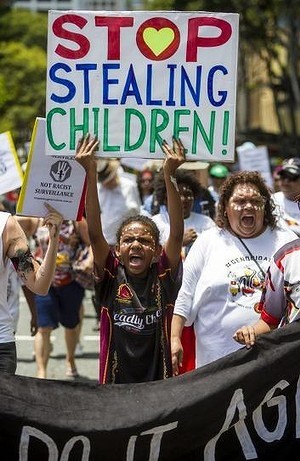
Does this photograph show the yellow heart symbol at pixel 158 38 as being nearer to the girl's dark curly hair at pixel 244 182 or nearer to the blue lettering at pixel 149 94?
the blue lettering at pixel 149 94

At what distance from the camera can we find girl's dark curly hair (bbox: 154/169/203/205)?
698cm

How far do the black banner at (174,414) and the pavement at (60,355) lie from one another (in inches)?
162

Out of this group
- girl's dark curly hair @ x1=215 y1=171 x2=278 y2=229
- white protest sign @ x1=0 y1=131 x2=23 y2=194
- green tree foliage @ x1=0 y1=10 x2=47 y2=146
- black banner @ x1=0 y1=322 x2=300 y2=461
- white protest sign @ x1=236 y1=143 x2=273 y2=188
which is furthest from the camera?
green tree foliage @ x1=0 y1=10 x2=47 y2=146

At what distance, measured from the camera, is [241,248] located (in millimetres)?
5273

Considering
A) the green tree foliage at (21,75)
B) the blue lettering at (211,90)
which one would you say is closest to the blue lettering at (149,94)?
the blue lettering at (211,90)

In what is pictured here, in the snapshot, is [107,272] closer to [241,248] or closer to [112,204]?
[241,248]

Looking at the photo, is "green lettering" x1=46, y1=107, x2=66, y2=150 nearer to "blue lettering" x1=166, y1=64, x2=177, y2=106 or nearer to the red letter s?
the red letter s

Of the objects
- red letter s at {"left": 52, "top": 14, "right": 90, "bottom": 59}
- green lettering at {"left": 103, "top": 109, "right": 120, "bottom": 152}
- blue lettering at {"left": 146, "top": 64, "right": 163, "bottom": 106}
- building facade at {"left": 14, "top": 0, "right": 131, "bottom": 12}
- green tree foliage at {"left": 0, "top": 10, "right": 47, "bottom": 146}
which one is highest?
building facade at {"left": 14, "top": 0, "right": 131, "bottom": 12}

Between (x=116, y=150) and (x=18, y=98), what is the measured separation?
2245 inches

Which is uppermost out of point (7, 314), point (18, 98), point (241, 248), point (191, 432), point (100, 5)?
point (100, 5)

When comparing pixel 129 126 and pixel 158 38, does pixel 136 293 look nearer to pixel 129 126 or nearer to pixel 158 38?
pixel 129 126

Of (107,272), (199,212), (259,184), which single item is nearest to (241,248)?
(259,184)

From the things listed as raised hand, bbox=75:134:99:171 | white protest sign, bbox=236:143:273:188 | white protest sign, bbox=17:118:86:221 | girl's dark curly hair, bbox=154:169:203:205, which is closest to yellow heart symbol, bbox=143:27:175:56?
raised hand, bbox=75:134:99:171

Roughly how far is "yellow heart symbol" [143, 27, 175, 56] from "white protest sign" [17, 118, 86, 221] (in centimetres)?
61
